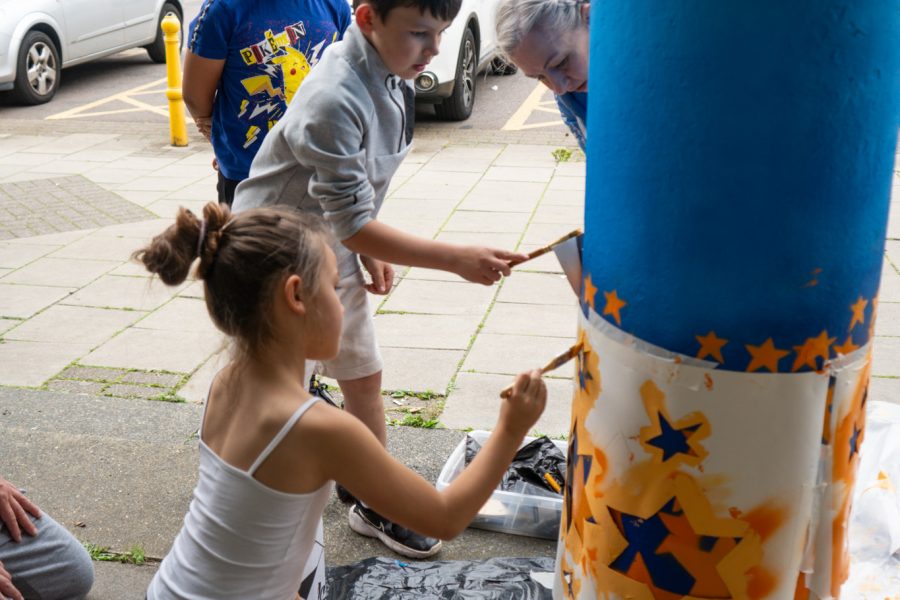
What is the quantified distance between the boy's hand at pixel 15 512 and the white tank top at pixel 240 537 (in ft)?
3.00

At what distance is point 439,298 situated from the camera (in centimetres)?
528

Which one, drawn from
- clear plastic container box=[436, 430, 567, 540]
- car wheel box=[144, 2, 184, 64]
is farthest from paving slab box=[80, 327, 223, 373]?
A: car wheel box=[144, 2, 184, 64]

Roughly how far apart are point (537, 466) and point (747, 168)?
1.85 metres

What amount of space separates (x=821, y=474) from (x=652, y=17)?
2.94 feet

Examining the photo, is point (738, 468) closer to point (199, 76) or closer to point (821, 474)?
point (821, 474)

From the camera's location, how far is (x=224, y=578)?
2.03 m

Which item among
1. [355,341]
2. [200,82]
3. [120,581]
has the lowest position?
[120,581]

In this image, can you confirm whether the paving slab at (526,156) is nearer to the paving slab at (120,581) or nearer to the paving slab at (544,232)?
the paving slab at (544,232)

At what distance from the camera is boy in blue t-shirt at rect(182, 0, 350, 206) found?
11.9ft

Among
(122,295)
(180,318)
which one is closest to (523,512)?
(180,318)

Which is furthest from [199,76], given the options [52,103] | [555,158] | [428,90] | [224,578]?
[52,103]

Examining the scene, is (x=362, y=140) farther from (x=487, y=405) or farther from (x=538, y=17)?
(x=487, y=405)

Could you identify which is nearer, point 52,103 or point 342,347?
point 342,347

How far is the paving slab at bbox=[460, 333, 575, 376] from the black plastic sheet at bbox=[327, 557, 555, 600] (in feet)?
4.54
